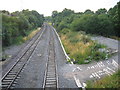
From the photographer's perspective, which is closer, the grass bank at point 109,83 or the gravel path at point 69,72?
the grass bank at point 109,83

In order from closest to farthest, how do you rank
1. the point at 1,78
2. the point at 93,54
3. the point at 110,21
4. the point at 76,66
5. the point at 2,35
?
the point at 1,78 → the point at 76,66 → the point at 93,54 → the point at 2,35 → the point at 110,21

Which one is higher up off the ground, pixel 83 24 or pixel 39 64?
pixel 83 24

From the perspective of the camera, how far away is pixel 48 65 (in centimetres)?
1573

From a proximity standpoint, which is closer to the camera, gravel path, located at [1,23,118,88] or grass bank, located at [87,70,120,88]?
grass bank, located at [87,70,120,88]

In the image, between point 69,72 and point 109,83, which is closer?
point 109,83

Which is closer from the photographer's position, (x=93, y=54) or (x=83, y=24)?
(x=93, y=54)

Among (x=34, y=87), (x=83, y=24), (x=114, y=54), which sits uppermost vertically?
(x=83, y=24)

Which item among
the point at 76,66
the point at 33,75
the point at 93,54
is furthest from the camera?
the point at 93,54

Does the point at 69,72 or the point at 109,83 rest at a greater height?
the point at 109,83

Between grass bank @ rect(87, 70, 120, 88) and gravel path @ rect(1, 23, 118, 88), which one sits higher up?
grass bank @ rect(87, 70, 120, 88)

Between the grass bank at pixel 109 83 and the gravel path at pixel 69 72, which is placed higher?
the grass bank at pixel 109 83

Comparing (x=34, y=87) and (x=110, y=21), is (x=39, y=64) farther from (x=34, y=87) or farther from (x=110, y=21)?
(x=110, y=21)

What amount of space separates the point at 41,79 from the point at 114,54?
948 cm

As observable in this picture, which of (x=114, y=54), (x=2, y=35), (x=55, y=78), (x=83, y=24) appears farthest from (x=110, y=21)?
(x=55, y=78)
